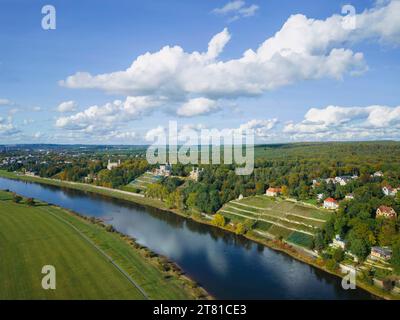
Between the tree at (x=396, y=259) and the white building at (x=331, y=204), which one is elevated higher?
the white building at (x=331, y=204)

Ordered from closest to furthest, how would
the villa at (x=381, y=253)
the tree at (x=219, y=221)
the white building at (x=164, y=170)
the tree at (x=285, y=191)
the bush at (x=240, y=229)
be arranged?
1. the villa at (x=381, y=253)
2. the bush at (x=240, y=229)
3. the tree at (x=219, y=221)
4. the tree at (x=285, y=191)
5. the white building at (x=164, y=170)

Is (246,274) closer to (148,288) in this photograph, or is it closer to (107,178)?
(148,288)

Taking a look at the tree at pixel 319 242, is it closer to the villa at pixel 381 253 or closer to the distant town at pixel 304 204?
the distant town at pixel 304 204

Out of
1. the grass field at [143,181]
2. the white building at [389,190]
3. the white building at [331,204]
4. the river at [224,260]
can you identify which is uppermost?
the white building at [389,190]

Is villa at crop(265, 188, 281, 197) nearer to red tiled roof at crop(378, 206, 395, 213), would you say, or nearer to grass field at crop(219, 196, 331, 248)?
grass field at crop(219, 196, 331, 248)

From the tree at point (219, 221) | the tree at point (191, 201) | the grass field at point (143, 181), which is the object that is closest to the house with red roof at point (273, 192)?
the tree at point (191, 201)

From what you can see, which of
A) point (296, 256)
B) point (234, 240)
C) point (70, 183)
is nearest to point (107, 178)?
point (70, 183)

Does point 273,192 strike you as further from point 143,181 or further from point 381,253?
point 143,181
